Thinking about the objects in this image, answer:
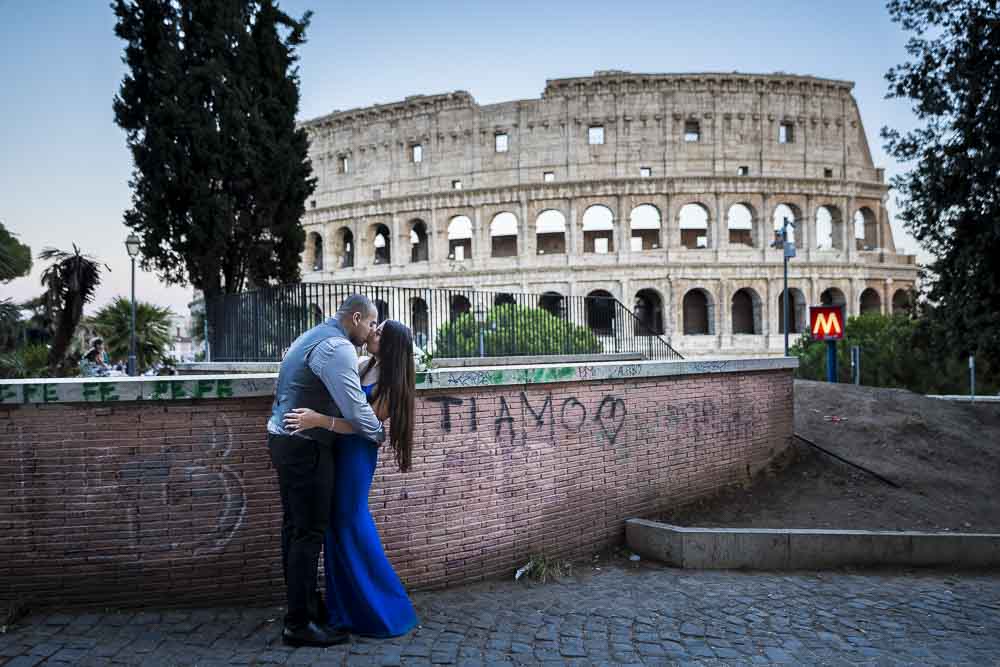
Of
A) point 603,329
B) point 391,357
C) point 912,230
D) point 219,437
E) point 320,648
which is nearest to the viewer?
point 320,648

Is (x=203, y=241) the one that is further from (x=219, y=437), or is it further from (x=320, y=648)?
(x=320, y=648)

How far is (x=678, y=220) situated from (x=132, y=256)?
27.2 meters

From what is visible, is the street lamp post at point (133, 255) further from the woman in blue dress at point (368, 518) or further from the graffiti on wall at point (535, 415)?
the woman in blue dress at point (368, 518)

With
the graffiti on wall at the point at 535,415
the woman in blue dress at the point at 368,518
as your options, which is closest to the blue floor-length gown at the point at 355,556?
the woman in blue dress at the point at 368,518

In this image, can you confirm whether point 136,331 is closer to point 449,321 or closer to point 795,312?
point 449,321

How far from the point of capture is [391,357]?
389 cm

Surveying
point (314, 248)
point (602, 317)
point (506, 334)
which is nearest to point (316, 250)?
point (314, 248)

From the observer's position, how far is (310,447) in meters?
3.60

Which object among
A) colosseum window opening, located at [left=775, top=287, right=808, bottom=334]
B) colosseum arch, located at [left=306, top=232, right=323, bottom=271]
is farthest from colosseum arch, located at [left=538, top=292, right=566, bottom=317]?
colosseum arch, located at [left=306, top=232, right=323, bottom=271]

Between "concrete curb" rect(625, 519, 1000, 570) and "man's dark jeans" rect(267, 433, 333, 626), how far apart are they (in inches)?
148

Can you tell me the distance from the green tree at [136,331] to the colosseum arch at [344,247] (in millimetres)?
20131

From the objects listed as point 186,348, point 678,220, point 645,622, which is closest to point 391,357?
point 645,622

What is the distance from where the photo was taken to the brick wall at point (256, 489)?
402cm

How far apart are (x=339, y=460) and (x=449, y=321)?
759cm
